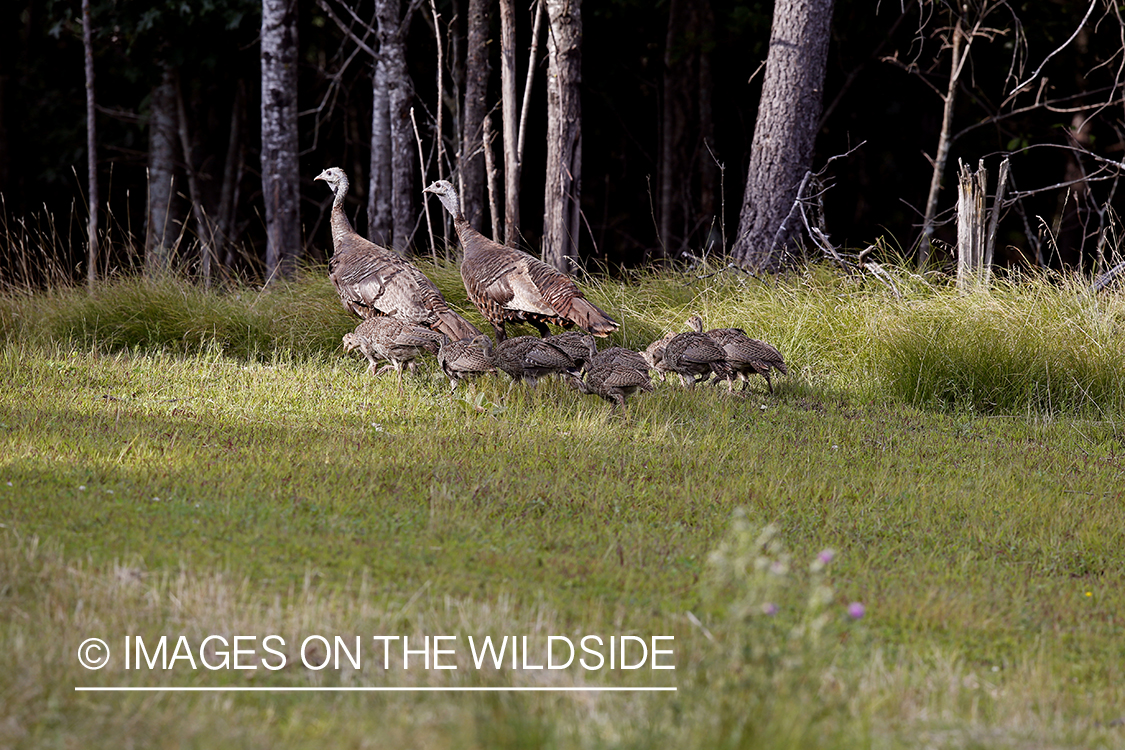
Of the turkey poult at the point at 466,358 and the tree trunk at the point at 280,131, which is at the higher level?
the tree trunk at the point at 280,131

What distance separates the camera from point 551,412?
26.2 ft

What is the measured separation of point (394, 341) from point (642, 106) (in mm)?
A: 16614

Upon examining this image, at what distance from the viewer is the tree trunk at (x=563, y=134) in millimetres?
Answer: 11852

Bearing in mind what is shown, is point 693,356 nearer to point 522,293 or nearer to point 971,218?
point 522,293

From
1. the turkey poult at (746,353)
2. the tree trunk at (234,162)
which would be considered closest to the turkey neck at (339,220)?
the turkey poult at (746,353)

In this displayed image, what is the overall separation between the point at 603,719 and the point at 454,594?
1347mm

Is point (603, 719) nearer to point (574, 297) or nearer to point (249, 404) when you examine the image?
point (249, 404)

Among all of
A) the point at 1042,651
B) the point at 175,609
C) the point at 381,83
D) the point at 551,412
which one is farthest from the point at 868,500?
the point at 381,83

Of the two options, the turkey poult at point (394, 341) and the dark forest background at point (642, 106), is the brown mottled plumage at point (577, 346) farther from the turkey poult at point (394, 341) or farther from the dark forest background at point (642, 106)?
the dark forest background at point (642, 106)

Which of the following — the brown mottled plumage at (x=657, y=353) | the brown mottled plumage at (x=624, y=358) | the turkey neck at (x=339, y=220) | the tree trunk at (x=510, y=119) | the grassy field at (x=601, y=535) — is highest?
the tree trunk at (x=510, y=119)

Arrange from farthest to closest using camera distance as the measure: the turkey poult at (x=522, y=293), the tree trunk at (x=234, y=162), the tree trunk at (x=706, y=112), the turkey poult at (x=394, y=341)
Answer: the tree trunk at (x=234, y=162), the tree trunk at (x=706, y=112), the turkey poult at (x=522, y=293), the turkey poult at (x=394, y=341)

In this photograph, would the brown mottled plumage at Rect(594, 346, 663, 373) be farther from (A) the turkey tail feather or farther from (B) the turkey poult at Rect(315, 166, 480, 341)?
(B) the turkey poult at Rect(315, 166, 480, 341)

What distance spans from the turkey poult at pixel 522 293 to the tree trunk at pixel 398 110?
4.19 meters

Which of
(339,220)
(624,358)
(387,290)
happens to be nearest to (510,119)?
(339,220)
